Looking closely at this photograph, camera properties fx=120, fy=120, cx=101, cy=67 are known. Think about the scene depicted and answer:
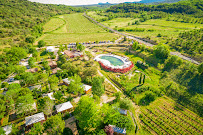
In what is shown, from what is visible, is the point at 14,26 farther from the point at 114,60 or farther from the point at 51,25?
the point at 114,60

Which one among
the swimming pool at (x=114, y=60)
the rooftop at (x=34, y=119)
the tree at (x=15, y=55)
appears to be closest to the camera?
the rooftop at (x=34, y=119)

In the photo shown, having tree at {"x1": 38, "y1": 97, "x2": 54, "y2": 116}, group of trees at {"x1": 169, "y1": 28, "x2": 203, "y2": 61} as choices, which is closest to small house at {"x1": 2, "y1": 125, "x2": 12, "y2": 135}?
tree at {"x1": 38, "y1": 97, "x2": 54, "y2": 116}

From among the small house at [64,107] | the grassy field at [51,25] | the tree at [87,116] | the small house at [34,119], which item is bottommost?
the small house at [64,107]

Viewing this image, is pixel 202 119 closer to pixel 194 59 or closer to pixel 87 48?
pixel 194 59

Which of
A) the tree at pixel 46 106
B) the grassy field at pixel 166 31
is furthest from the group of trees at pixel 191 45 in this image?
the tree at pixel 46 106

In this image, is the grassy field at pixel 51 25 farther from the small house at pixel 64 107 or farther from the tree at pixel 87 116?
the tree at pixel 87 116

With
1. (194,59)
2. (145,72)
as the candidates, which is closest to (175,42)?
(194,59)

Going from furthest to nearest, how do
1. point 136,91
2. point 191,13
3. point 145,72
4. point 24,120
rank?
point 191,13 < point 145,72 < point 136,91 < point 24,120

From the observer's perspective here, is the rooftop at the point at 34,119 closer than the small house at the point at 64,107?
Yes

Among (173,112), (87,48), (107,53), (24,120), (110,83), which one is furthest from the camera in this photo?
(87,48)
